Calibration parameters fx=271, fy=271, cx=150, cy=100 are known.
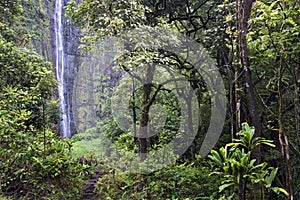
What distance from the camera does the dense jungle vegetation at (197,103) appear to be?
111 inches

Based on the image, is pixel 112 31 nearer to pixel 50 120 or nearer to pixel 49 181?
pixel 49 181

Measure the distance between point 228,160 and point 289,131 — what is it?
2.46 metres

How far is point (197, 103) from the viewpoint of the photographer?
6.08 metres

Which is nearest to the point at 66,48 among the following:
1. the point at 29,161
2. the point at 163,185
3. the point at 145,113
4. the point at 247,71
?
the point at 145,113

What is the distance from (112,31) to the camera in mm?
4062

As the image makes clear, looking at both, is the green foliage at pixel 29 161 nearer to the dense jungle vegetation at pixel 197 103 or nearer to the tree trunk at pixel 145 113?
the dense jungle vegetation at pixel 197 103

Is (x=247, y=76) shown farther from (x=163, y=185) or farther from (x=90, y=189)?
(x=90, y=189)

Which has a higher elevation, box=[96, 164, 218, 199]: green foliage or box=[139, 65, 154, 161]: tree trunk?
box=[139, 65, 154, 161]: tree trunk

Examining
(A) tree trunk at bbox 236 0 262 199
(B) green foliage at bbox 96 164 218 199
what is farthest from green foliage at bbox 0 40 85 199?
(A) tree trunk at bbox 236 0 262 199

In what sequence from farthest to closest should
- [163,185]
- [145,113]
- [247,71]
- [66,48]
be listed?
[66,48] → [145,113] → [163,185] → [247,71]

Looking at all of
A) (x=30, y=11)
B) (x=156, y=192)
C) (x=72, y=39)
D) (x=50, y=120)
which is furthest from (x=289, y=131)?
(x=72, y=39)

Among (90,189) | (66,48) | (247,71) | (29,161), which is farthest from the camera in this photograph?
(66,48)

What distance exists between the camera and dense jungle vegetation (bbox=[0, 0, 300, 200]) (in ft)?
9.28

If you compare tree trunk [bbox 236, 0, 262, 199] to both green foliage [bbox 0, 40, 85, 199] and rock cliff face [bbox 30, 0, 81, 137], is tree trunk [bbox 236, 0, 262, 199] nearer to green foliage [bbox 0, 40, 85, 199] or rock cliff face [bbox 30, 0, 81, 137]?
green foliage [bbox 0, 40, 85, 199]
